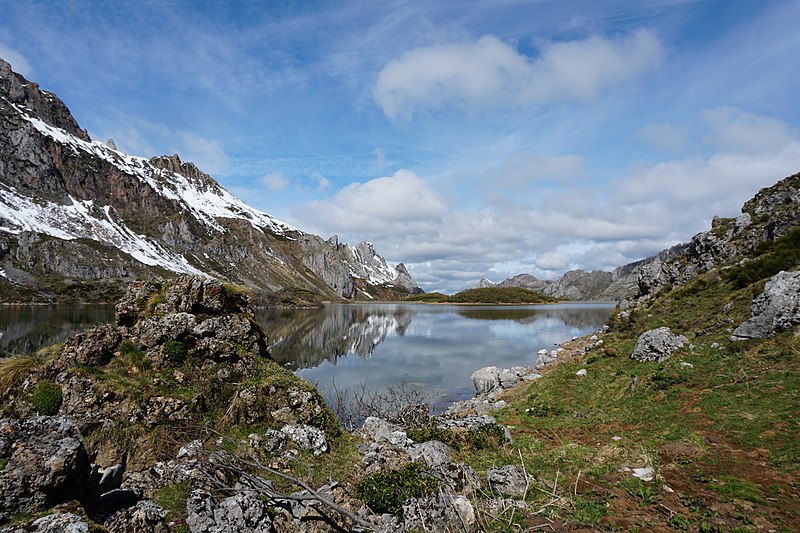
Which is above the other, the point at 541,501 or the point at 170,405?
the point at 170,405

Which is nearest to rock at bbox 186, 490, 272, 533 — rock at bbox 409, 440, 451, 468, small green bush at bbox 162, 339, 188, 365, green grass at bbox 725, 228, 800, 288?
rock at bbox 409, 440, 451, 468

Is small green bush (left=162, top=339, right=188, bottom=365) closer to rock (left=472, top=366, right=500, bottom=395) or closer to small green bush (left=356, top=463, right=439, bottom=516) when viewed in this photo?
small green bush (left=356, top=463, right=439, bottom=516)

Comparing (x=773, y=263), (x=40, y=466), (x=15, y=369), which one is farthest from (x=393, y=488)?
(x=773, y=263)

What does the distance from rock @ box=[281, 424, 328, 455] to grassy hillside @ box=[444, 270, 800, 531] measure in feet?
16.6

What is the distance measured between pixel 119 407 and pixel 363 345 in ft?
158

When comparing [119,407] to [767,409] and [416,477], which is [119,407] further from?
[767,409]

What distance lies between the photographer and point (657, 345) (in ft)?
73.5

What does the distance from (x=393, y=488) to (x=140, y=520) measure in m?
5.29

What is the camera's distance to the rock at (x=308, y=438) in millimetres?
12062

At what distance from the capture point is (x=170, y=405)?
1336 centimetres

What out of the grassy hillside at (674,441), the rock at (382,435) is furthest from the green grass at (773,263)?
the rock at (382,435)

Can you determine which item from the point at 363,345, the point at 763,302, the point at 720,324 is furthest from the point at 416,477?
the point at 363,345

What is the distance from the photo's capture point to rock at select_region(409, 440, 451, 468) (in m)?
11.3

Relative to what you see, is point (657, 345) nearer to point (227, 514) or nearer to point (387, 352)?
point (227, 514)
